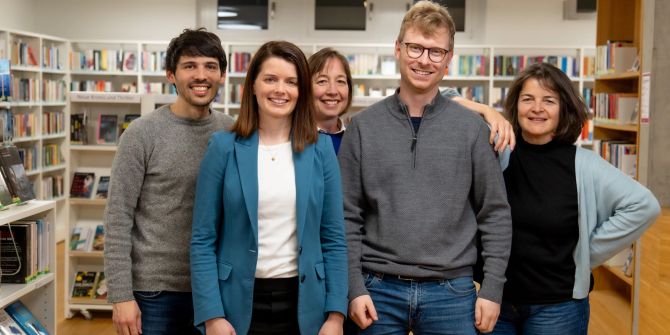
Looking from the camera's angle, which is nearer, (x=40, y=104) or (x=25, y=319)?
(x=25, y=319)

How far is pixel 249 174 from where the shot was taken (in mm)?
1757

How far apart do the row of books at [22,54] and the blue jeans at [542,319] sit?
6452mm

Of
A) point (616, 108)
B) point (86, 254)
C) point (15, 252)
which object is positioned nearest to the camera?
point (15, 252)

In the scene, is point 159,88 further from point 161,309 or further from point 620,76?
point 161,309

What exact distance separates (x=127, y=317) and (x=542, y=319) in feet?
3.96

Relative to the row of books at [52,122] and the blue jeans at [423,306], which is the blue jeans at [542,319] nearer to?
the blue jeans at [423,306]

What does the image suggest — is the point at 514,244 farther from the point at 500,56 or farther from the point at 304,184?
the point at 500,56

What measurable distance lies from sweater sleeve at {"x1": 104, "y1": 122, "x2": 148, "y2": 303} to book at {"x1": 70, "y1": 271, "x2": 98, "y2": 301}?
2.75 meters

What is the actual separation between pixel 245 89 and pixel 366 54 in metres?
6.52

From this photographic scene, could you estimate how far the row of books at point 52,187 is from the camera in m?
7.57

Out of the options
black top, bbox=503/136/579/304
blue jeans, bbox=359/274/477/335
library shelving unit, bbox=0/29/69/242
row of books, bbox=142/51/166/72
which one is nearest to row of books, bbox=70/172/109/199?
library shelving unit, bbox=0/29/69/242

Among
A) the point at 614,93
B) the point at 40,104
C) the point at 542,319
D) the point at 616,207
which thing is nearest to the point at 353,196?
the point at 542,319

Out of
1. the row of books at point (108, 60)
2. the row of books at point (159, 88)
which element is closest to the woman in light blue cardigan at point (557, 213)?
the row of books at point (159, 88)

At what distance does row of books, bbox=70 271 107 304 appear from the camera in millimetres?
4523
